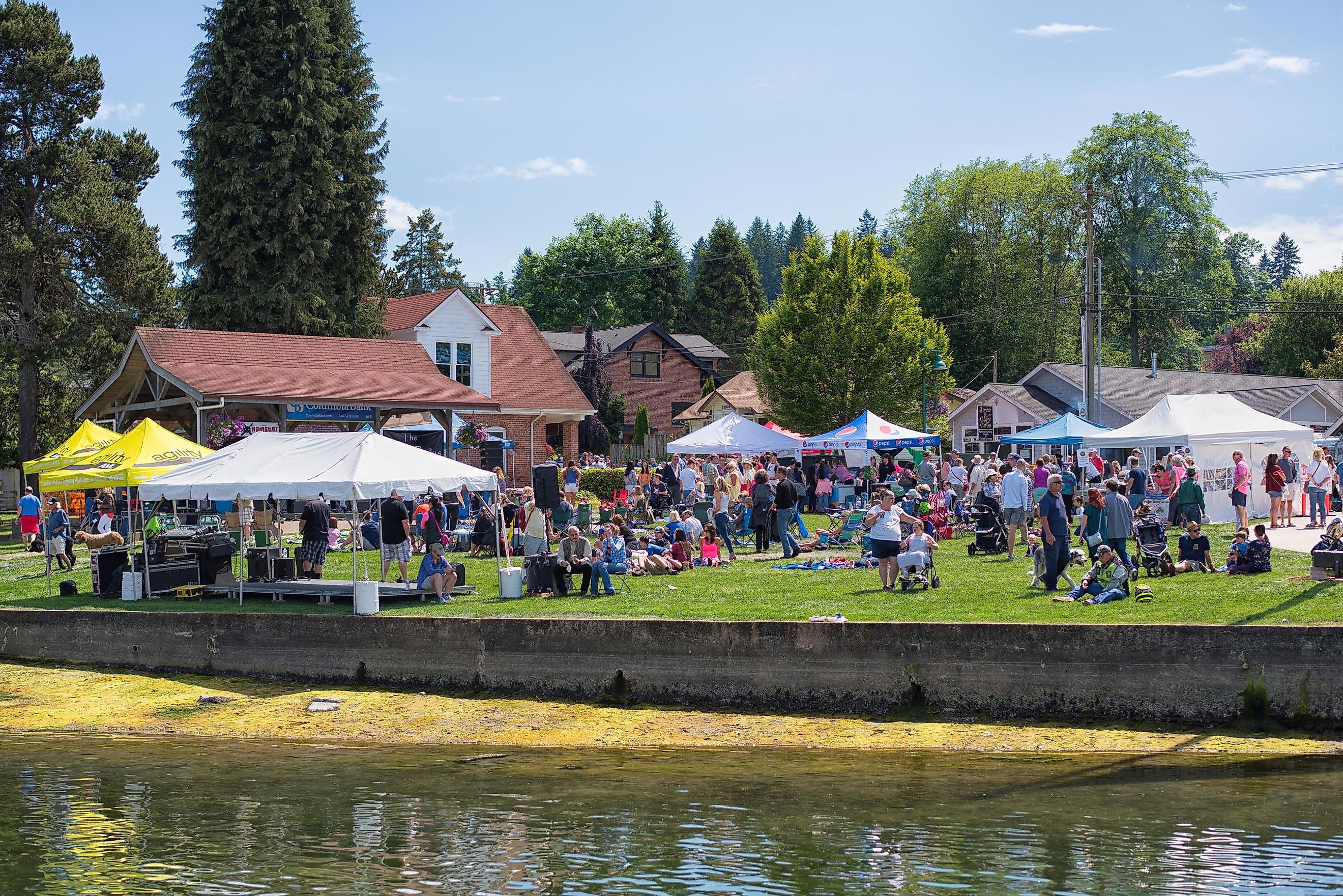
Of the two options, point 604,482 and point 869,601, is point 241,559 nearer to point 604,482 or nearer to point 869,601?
point 869,601

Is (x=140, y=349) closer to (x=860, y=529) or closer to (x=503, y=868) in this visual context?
(x=860, y=529)

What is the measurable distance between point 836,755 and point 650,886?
180 inches

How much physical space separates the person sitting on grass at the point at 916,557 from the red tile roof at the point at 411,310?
31.3m

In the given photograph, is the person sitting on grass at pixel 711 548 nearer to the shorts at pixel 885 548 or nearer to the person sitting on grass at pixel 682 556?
the person sitting on grass at pixel 682 556

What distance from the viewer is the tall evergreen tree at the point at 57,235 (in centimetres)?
3544

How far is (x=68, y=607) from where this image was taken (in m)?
20.3

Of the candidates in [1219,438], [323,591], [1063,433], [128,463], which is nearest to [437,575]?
[323,591]

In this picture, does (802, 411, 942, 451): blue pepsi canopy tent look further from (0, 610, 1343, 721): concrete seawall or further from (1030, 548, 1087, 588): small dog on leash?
(0, 610, 1343, 721): concrete seawall

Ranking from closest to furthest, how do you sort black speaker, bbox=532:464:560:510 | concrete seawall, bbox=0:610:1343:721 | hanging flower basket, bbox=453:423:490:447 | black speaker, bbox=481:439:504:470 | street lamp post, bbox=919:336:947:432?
concrete seawall, bbox=0:610:1343:721 → black speaker, bbox=532:464:560:510 → black speaker, bbox=481:439:504:470 → hanging flower basket, bbox=453:423:490:447 → street lamp post, bbox=919:336:947:432

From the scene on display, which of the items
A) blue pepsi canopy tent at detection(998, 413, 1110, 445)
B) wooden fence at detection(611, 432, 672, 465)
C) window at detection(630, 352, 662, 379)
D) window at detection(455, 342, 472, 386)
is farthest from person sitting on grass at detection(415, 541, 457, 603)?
window at detection(630, 352, 662, 379)

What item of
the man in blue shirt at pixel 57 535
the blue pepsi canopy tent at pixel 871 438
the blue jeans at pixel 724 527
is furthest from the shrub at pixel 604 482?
the man in blue shirt at pixel 57 535

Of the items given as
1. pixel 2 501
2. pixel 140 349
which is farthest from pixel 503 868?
pixel 2 501

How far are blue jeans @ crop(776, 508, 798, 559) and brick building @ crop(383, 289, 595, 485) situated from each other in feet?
77.7

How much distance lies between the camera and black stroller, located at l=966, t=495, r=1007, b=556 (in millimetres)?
21719
